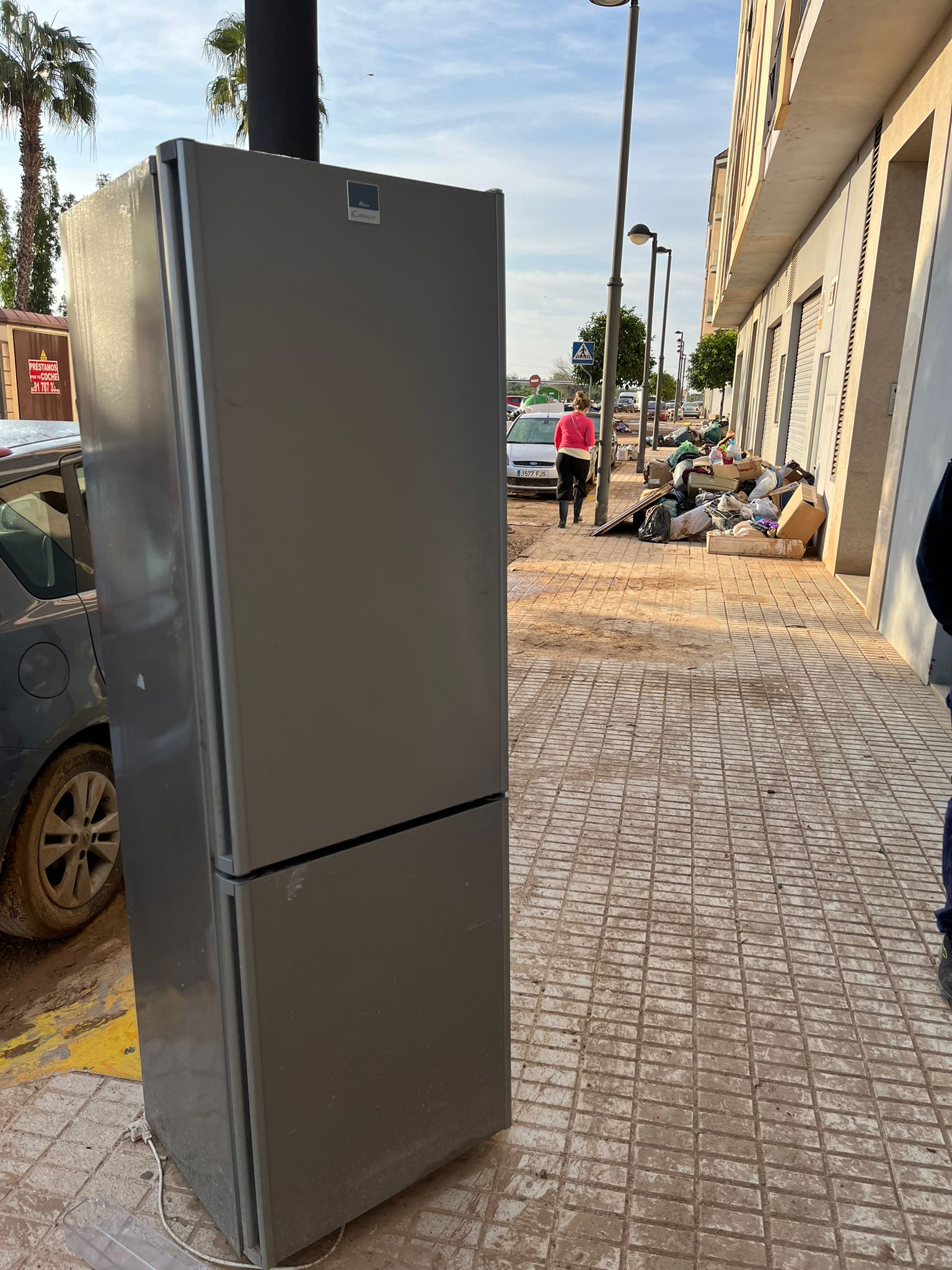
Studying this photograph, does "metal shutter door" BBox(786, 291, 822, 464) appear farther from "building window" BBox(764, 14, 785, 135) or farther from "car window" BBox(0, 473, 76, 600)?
"car window" BBox(0, 473, 76, 600)

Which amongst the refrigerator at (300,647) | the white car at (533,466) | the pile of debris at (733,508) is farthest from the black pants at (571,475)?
the refrigerator at (300,647)

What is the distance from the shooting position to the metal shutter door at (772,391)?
19656 mm

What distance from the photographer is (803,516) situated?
1193 centimetres

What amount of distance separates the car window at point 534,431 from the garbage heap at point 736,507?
Result: 198 inches

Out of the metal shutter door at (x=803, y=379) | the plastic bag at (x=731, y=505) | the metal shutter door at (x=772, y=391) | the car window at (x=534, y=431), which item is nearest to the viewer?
the plastic bag at (x=731, y=505)

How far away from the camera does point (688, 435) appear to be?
2880cm

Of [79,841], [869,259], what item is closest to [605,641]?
[79,841]

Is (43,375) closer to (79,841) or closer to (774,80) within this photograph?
(774,80)

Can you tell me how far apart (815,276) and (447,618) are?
14.6 metres

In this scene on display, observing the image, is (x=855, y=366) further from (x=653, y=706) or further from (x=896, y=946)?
(x=896, y=946)

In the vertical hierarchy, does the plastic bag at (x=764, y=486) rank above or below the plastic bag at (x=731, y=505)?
above

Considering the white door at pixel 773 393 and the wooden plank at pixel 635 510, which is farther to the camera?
the white door at pixel 773 393

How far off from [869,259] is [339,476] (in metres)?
9.67

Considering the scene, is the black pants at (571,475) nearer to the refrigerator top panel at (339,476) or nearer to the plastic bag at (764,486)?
the plastic bag at (764,486)
